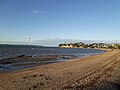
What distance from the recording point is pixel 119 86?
13219 mm

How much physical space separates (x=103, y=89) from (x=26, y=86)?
4824mm

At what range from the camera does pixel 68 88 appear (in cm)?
1228

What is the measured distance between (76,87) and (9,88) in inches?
163

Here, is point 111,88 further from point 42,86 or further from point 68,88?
point 42,86

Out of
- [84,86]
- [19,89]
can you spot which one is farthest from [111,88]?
[19,89]

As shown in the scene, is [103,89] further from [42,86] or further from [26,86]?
[26,86]

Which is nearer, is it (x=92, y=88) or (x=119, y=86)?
(x=92, y=88)

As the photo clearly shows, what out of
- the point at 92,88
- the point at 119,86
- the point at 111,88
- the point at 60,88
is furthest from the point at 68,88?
the point at 119,86

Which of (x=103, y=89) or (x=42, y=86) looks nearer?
(x=103, y=89)

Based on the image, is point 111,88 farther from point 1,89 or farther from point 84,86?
point 1,89

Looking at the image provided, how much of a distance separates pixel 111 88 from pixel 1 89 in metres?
6.67

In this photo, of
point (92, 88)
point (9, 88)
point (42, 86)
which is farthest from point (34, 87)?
point (92, 88)

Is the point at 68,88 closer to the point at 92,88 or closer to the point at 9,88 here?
the point at 92,88

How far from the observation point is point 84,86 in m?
12.8
